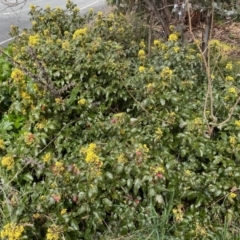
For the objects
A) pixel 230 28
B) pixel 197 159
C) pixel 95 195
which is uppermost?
pixel 95 195

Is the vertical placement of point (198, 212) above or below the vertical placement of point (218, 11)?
below

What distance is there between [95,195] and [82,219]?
0.18 metres

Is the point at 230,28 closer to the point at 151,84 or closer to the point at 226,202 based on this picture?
the point at 151,84

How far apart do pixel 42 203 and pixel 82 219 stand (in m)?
0.28

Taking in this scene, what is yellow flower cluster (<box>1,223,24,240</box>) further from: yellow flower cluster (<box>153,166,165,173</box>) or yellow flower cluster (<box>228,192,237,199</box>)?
yellow flower cluster (<box>228,192,237,199</box>)

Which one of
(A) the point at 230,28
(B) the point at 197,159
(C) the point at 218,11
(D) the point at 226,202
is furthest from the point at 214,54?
(A) the point at 230,28

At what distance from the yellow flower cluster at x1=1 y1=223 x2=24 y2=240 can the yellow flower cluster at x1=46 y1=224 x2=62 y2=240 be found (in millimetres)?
155

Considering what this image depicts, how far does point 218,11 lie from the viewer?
3938 millimetres

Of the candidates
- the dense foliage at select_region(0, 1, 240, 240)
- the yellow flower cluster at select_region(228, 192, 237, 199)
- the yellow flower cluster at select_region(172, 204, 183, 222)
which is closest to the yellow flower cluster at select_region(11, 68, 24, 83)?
the dense foliage at select_region(0, 1, 240, 240)

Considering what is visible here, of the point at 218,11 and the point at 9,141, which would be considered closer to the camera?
the point at 9,141

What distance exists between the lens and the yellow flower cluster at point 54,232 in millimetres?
1986

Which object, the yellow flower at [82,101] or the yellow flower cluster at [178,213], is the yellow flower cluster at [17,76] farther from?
the yellow flower cluster at [178,213]

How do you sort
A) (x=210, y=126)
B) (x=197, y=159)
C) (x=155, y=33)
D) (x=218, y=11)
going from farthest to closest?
(x=155, y=33), (x=218, y=11), (x=210, y=126), (x=197, y=159)

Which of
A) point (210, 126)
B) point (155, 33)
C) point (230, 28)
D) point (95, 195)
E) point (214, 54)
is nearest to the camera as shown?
point (95, 195)
